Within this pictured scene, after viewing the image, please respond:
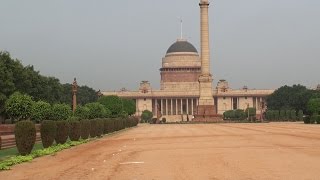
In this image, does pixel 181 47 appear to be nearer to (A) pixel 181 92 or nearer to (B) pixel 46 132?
(A) pixel 181 92

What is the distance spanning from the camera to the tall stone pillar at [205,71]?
93062 mm

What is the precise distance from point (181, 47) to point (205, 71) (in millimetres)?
66916

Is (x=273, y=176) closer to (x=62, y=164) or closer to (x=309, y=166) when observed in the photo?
(x=309, y=166)

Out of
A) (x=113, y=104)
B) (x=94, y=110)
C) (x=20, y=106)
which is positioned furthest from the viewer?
(x=113, y=104)

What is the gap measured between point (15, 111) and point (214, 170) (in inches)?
975

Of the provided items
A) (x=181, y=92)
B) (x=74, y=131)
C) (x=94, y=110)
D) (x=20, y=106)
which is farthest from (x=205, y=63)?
(x=181, y=92)

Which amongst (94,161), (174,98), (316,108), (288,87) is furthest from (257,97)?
(94,161)

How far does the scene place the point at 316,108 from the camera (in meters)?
79.0

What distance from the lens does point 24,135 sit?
2191cm

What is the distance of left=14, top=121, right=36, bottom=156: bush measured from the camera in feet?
71.8

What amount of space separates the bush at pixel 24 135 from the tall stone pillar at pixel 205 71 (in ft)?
233

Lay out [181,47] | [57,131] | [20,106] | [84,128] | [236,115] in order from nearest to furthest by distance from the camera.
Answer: [57,131]
[84,128]
[20,106]
[236,115]
[181,47]

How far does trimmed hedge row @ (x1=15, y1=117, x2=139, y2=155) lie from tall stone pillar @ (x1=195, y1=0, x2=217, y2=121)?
142 feet

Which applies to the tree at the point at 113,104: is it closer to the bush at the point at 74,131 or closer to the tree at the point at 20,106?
the tree at the point at 20,106
